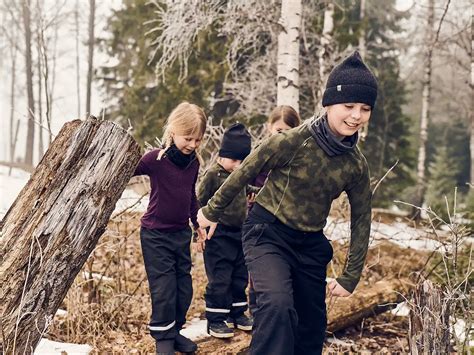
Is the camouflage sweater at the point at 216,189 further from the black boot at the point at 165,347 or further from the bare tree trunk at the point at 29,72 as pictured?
the bare tree trunk at the point at 29,72

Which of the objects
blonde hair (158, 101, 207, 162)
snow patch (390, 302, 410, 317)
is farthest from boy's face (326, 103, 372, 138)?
snow patch (390, 302, 410, 317)

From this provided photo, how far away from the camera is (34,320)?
10.1 ft

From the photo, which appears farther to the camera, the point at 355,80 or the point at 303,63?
the point at 303,63

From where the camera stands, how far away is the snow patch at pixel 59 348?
3.85m

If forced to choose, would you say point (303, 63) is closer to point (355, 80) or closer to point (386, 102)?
point (386, 102)

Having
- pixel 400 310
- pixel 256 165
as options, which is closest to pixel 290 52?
pixel 400 310

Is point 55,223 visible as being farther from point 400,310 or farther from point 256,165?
point 400,310

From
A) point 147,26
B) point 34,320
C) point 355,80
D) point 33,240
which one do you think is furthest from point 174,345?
point 147,26

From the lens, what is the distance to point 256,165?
325cm

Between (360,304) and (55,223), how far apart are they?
3.46m

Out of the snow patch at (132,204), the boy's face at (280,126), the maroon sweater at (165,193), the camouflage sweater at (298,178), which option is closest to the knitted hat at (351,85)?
the camouflage sweater at (298,178)

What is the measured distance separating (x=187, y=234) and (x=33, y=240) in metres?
1.46

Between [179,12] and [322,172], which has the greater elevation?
[179,12]

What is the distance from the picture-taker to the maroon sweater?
4.00 m
